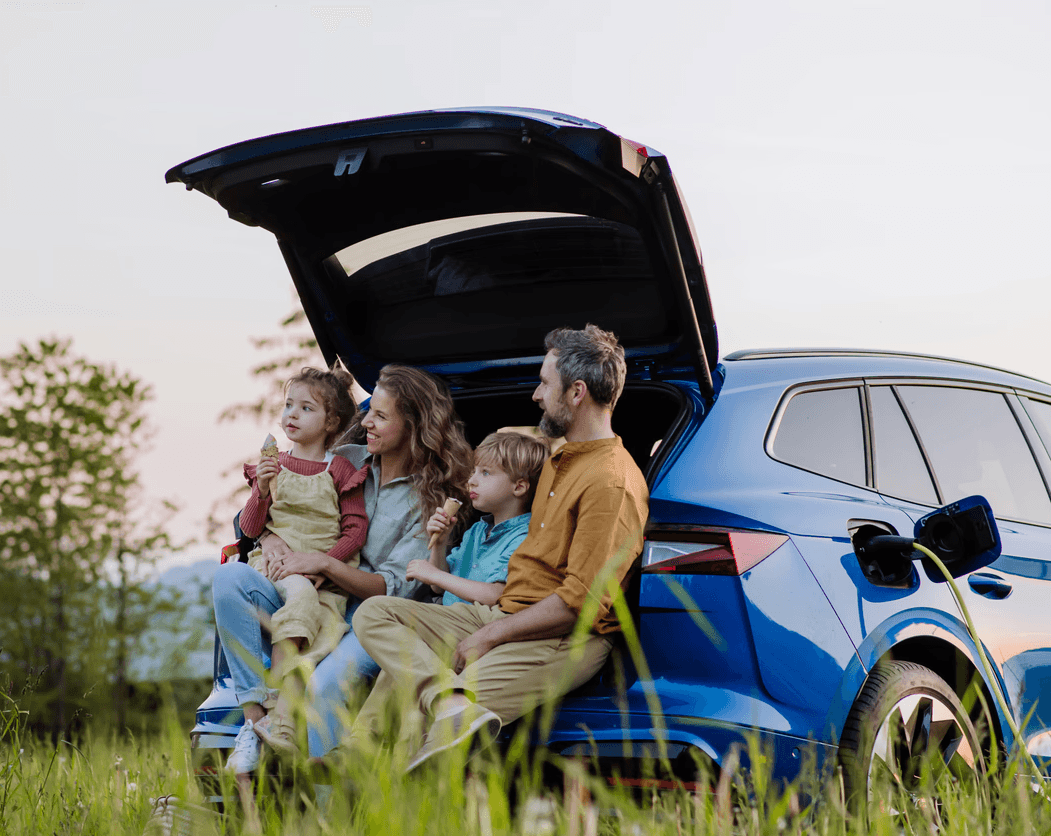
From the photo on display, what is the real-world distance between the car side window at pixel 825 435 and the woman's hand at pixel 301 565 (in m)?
1.57

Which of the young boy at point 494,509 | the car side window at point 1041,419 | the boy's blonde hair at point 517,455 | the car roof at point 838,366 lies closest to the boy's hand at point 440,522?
the young boy at point 494,509

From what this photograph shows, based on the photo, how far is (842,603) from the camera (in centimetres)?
284

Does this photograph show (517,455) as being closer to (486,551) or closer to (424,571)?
(486,551)

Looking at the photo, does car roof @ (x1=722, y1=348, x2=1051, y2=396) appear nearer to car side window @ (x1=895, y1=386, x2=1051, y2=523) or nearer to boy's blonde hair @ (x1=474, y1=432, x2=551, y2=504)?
car side window @ (x1=895, y1=386, x2=1051, y2=523)

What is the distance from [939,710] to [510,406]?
1.99 metres

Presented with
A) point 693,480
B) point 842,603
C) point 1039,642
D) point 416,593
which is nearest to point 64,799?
point 416,593

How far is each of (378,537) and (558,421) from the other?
0.93 metres

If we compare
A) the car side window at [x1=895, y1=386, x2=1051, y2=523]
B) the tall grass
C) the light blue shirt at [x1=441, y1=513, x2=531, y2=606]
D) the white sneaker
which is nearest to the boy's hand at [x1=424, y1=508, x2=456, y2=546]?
the light blue shirt at [x1=441, y1=513, x2=531, y2=606]

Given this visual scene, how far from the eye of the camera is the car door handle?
3383 millimetres

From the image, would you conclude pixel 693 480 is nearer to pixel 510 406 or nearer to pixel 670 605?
pixel 670 605

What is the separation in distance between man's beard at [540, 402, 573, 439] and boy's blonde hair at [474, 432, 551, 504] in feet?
0.84

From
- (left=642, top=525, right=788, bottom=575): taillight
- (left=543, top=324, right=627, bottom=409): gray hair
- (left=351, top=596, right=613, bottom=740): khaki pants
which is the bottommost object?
(left=351, top=596, right=613, bottom=740): khaki pants

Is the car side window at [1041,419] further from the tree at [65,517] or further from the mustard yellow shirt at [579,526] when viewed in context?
the tree at [65,517]

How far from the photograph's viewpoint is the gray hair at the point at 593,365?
10.2 feet
